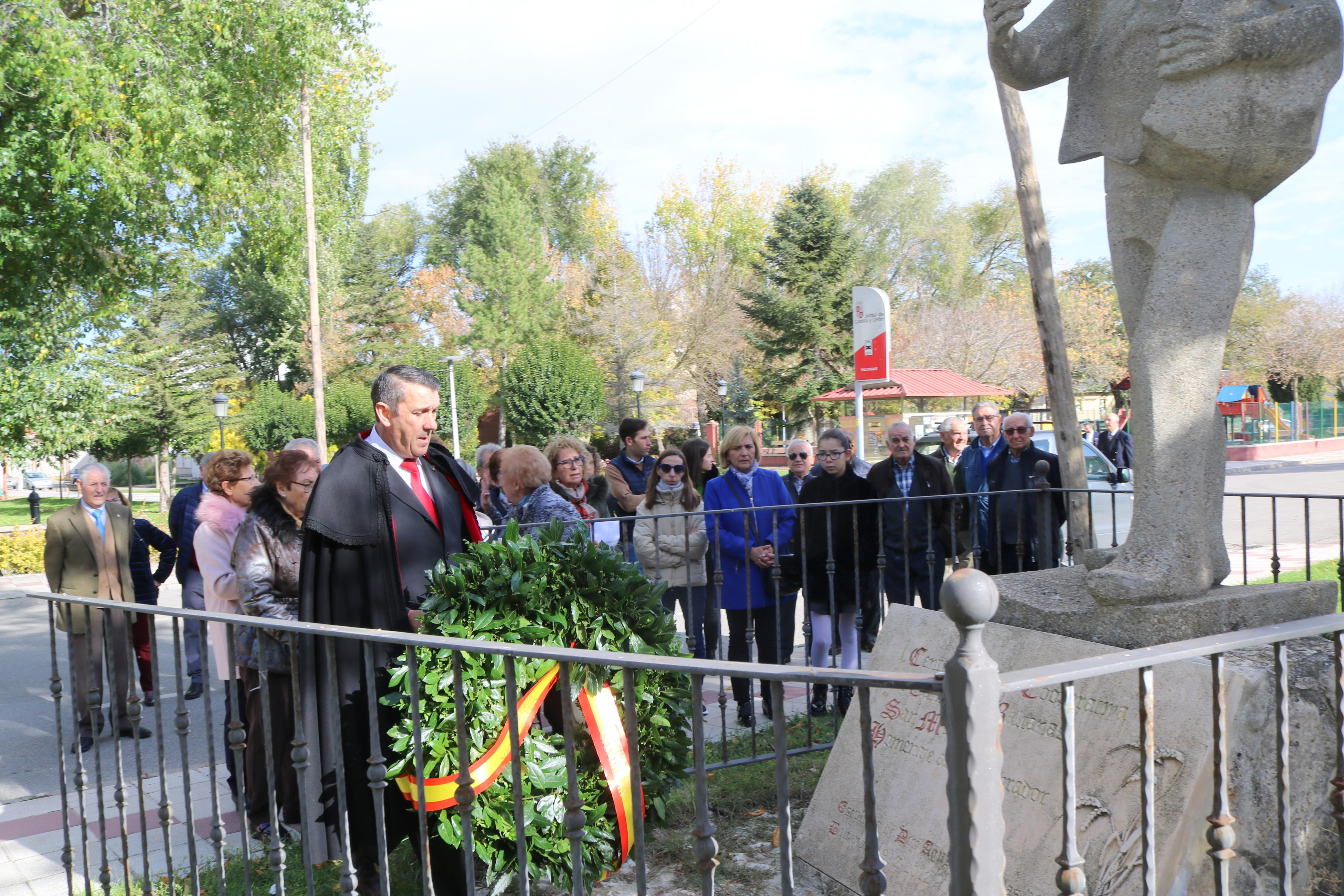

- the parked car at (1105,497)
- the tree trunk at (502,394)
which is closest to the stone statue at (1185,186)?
the parked car at (1105,497)

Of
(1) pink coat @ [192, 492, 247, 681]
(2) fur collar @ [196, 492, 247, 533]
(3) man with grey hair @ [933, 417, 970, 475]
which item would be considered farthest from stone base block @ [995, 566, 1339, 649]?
(3) man with grey hair @ [933, 417, 970, 475]

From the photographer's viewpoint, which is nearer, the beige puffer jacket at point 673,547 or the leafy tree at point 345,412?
the beige puffer jacket at point 673,547

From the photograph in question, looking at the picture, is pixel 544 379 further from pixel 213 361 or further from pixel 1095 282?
pixel 1095 282

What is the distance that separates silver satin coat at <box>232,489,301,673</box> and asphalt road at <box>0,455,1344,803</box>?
0.41m

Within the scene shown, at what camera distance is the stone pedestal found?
277 centimetres

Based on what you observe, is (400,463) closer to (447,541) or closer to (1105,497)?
(447,541)

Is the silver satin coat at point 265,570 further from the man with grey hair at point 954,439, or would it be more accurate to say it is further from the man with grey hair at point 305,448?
the man with grey hair at point 954,439

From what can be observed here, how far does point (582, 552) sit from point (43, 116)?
43.7 ft

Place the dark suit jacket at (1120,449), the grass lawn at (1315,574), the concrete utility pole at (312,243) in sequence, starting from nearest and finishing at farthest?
the grass lawn at (1315,574)
the dark suit jacket at (1120,449)
the concrete utility pole at (312,243)

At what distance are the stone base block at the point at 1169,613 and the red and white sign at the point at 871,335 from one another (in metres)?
7.60

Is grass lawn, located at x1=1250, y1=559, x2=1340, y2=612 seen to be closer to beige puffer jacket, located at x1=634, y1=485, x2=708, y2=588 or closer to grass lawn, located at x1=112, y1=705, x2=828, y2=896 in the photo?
beige puffer jacket, located at x1=634, y1=485, x2=708, y2=588

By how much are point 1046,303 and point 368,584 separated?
583cm

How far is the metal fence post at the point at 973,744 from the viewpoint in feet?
5.14

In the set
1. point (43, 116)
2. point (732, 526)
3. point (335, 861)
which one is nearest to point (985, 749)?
point (335, 861)
